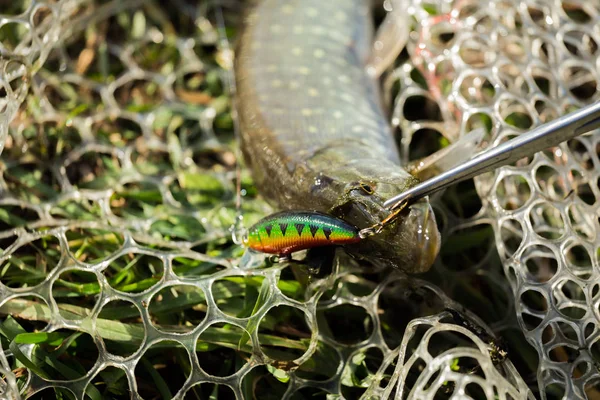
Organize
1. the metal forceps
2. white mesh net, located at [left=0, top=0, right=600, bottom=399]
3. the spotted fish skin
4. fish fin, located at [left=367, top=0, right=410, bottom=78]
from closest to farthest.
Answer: the metal forceps, the spotted fish skin, white mesh net, located at [left=0, top=0, right=600, bottom=399], fish fin, located at [left=367, top=0, right=410, bottom=78]

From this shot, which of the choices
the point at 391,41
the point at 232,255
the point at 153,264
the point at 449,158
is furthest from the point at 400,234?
the point at 391,41

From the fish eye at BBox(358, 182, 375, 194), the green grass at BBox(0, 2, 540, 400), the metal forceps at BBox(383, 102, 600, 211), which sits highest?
the metal forceps at BBox(383, 102, 600, 211)

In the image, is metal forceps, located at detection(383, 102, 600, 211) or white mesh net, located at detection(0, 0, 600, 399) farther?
white mesh net, located at detection(0, 0, 600, 399)

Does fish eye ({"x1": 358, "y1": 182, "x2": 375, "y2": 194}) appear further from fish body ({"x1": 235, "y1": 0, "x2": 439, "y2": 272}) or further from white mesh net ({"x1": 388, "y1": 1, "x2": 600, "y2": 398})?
white mesh net ({"x1": 388, "y1": 1, "x2": 600, "y2": 398})

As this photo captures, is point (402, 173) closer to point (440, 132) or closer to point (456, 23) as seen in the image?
point (440, 132)

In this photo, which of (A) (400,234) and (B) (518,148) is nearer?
(B) (518,148)

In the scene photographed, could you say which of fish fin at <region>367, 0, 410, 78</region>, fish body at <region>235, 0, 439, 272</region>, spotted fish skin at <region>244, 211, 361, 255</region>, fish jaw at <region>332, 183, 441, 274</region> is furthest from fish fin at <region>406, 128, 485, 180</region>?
fish fin at <region>367, 0, 410, 78</region>

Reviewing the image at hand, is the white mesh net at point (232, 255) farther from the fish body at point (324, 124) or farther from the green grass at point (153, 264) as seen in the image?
the fish body at point (324, 124)

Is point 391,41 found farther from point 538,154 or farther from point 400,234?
point 400,234
